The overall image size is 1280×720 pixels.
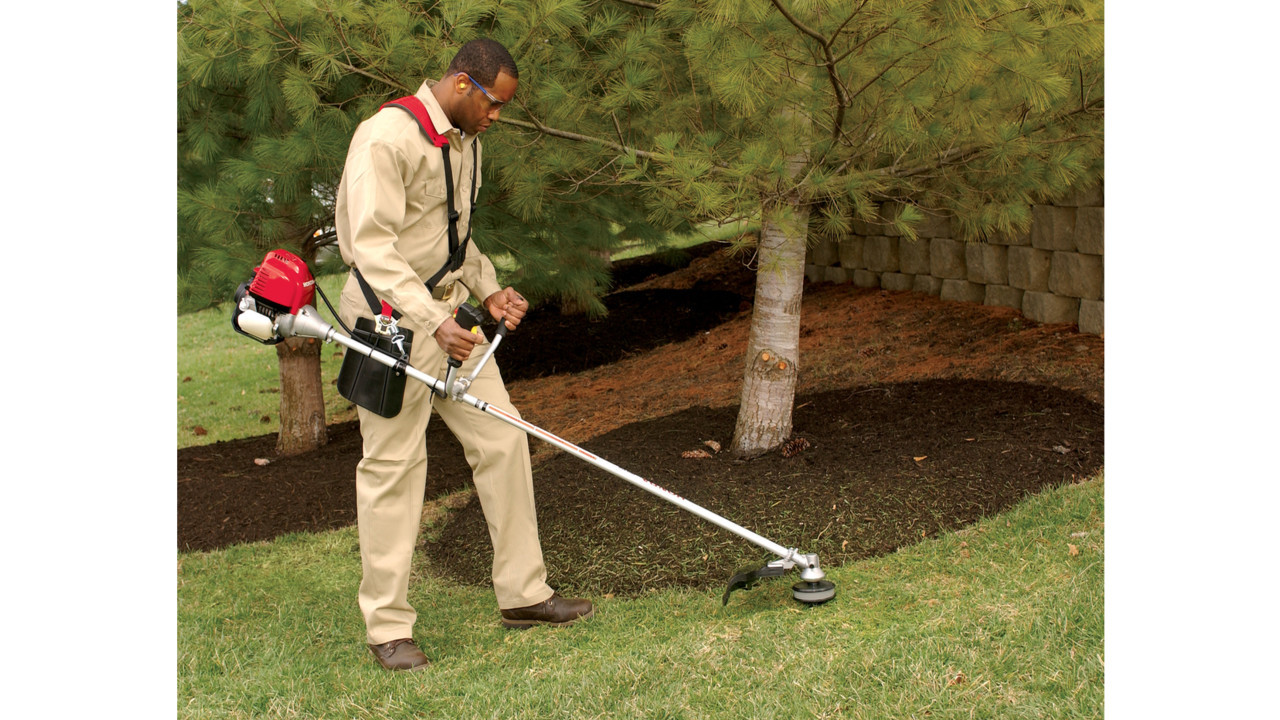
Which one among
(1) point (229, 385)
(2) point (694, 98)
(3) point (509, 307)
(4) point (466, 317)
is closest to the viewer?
(4) point (466, 317)

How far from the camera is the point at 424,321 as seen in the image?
268 centimetres

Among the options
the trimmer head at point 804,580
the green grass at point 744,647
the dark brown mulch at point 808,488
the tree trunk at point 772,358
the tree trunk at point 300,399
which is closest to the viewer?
the green grass at point 744,647

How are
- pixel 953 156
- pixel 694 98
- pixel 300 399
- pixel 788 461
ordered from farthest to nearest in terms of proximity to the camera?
pixel 300 399
pixel 788 461
pixel 953 156
pixel 694 98

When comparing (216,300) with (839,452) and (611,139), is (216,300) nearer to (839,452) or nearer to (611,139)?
(611,139)

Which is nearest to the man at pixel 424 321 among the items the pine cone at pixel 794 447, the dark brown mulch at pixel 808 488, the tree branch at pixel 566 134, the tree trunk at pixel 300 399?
the dark brown mulch at pixel 808 488

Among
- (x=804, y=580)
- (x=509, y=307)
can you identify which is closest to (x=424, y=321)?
(x=509, y=307)

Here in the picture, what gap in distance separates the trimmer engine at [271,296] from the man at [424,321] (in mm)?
149

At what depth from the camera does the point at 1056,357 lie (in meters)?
5.27

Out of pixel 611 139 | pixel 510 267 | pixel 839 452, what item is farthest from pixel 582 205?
pixel 839 452

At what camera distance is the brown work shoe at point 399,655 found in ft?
9.53

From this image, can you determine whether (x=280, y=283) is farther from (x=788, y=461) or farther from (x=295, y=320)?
(x=788, y=461)

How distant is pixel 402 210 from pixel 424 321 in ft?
1.11

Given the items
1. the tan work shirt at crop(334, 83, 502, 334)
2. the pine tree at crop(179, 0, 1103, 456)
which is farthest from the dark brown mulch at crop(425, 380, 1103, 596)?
the tan work shirt at crop(334, 83, 502, 334)

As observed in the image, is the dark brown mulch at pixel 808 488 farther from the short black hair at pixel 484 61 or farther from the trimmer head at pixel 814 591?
the short black hair at pixel 484 61
